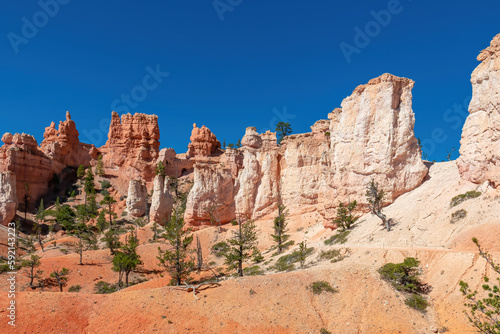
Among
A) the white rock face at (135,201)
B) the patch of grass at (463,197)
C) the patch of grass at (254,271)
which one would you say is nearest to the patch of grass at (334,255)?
the patch of grass at (254,271)

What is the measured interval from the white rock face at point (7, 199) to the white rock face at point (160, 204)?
897 inches

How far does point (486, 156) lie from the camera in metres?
26.3

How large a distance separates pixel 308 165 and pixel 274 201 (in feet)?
24.5

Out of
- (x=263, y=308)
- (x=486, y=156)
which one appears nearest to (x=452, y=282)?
(x=263, y=308)

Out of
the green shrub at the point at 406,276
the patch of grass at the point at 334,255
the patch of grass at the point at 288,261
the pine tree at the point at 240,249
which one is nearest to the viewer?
the green shrub at the point at 406,276

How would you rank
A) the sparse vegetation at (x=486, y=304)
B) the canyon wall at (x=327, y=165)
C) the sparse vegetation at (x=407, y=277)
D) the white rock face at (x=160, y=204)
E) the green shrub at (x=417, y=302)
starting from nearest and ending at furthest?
the sparse vegetation at (x=486, y=304) < the green shrub at (x=417, y=302) < the sparse vegetation at (x=407, y=277) < the canyon wall at (x=327, y=165) < the white rock face at (x=160, y=204)

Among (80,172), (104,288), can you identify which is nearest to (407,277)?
(104,288)

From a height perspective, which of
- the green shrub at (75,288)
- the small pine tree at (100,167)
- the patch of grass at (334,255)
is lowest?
the green shrub at (75,288)

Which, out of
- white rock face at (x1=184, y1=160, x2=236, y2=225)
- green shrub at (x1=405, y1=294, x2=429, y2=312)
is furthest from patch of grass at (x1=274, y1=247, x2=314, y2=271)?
white rock face at (x1=184, y1=160, x2=236, y2=225)

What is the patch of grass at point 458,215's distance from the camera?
24.4 metres

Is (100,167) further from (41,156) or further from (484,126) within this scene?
(484,126)

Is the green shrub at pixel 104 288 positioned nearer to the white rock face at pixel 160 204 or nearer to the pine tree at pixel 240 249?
the pine tree at pixel 240 249

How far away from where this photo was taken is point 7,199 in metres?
53.0

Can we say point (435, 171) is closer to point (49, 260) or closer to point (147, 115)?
point (49, 260)
